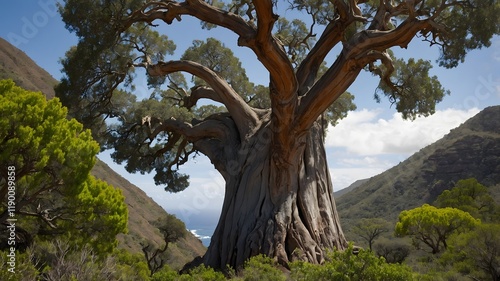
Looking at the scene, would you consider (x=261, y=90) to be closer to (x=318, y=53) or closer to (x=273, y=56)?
(x=318, y=53)

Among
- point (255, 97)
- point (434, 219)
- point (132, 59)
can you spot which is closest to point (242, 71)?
point (255, 97)

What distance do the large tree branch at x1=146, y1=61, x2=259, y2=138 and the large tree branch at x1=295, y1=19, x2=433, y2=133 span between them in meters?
1.98

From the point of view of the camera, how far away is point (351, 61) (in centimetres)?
959

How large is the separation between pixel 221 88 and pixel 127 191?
45252 millimetres

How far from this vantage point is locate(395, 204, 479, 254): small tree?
21.6m

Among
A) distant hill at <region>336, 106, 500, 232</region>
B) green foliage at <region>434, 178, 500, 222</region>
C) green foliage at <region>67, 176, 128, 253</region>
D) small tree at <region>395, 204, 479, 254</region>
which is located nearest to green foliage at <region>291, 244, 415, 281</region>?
green foliage at <region>67, 176, 128, 253</region>

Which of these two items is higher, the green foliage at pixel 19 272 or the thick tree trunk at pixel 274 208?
the thick tree trunk at pixel 274 208

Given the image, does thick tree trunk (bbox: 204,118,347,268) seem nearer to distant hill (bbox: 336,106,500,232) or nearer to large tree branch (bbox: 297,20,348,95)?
large tree branch (bbox: 297,20,348,95)

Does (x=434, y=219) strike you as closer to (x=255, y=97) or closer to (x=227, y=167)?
(x=255, y=97)

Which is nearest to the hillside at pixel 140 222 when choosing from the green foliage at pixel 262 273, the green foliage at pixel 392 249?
the green foliage at pixel 392 249

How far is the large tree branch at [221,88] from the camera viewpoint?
1159 cm

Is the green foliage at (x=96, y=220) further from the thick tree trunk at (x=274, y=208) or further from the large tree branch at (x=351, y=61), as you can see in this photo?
the large tree branch at (x=351, y=61)

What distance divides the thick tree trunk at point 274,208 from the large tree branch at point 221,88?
638mm

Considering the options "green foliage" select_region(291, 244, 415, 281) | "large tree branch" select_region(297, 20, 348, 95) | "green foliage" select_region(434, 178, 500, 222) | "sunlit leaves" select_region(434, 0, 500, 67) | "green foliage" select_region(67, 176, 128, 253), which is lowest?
"green foliage" select_region(67, 176, 128, 253)
